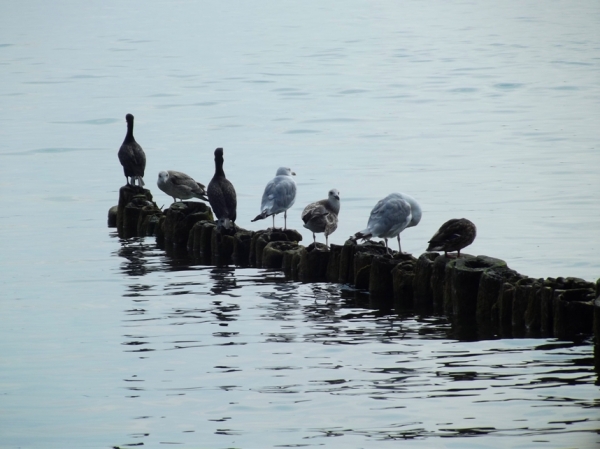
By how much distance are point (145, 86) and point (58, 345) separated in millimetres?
52836

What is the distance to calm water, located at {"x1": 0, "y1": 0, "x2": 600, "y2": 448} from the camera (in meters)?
11.4

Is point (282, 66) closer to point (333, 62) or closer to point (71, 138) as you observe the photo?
point (333, 62)

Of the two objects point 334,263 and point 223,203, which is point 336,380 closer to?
point 334,263

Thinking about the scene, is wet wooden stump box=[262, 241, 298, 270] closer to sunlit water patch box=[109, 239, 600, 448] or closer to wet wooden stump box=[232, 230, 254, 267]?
wet wooden stump box=[232, 230, 254, 267]

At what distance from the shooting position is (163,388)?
1235cm

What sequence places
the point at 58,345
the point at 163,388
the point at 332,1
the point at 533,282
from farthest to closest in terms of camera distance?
the point at 332,1 → the point at 58,345 → the point at 533,282 → the point at 163,388

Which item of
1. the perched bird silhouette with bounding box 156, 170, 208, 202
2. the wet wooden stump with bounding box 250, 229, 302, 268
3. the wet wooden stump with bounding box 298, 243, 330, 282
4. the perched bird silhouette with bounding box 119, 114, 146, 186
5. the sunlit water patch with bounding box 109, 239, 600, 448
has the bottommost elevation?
the sunlit water patch with bounding box 109, 239, 600, 448

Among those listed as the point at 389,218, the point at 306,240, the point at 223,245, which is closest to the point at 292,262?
the point at 389,218

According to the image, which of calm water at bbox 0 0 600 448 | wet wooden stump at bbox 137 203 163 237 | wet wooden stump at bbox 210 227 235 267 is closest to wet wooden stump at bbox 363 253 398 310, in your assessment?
calm water at bbox 0 0 600 448

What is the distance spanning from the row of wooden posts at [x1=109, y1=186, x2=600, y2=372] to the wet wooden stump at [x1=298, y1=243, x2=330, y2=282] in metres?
0.01

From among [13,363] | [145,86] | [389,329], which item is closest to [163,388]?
[13,363]

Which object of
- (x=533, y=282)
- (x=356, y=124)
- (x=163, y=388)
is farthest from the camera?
(x=356, y=124)

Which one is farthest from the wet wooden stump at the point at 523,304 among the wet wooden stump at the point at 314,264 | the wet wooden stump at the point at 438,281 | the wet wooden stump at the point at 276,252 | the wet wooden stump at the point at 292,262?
the wet wooden stump at the point at 276,252

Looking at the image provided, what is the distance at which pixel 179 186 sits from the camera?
842 inches
